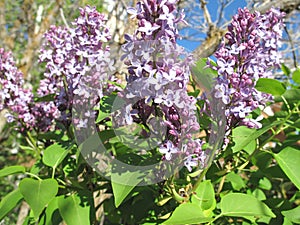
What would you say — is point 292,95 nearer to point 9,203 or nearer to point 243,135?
point 243,135

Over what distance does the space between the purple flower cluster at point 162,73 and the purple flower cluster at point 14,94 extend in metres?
0.62

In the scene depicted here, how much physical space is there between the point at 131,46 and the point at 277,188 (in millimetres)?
1043

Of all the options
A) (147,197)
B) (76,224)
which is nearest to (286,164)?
(147,197)

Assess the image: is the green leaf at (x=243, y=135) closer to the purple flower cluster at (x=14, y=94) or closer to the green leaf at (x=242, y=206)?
the green leaf at (x=242, y=206)

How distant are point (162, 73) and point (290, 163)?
17.1 inches

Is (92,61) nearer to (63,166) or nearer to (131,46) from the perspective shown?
(131,46)

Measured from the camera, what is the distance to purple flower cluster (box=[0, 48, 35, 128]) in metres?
1.30

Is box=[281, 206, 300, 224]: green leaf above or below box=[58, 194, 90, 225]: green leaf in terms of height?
below

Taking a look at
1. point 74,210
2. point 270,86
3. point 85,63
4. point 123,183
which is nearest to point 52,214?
point 74,210

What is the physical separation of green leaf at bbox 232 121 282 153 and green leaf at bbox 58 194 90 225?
416 millimetres

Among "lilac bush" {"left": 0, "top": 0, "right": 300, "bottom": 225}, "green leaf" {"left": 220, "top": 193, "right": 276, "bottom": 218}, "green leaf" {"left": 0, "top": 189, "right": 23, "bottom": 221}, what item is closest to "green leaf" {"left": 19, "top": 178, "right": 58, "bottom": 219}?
"lilac bush" {"left": 0, "top": 0, "right": 300, "bottom": 225}

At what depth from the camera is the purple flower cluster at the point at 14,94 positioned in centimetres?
130

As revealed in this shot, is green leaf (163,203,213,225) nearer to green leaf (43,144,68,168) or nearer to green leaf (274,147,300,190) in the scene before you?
green leaf (274,147,300,190)

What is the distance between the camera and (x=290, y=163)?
970 mm
